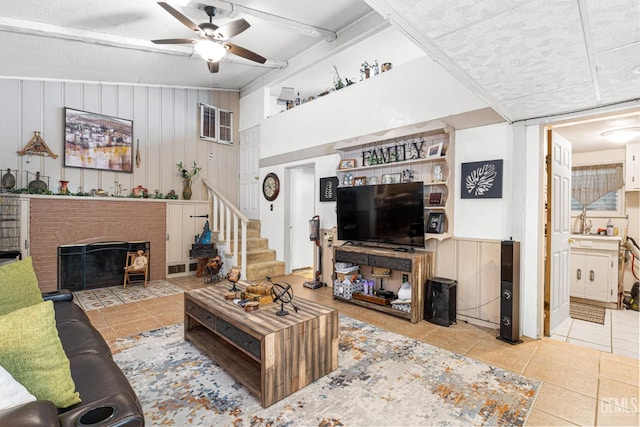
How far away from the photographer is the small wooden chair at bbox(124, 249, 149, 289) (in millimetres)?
5137

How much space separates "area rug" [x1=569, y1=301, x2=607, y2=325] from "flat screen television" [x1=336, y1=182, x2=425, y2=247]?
7.65 ft

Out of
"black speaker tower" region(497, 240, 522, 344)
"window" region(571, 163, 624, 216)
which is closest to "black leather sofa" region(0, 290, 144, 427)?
"black speaker tower" region(497, 240, 522, 344)

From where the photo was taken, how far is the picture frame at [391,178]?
13.5ft

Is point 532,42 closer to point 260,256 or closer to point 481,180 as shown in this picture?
point 481,180

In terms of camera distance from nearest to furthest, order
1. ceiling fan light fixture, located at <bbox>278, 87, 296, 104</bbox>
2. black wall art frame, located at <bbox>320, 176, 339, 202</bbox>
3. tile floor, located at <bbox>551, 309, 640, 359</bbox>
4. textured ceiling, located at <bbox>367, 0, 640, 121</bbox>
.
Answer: textured ceiling, located at <bbox>367, 0, 640, 121</bbox> → tile floor, located at <bbox>551, 309, 640, 359</bbox> → black wall art frame, located at <bbox>320, 176, 339, 202</bbox> → ceiling fan light fixture, located at <bbox>278, 87, 296, 104</bbox>

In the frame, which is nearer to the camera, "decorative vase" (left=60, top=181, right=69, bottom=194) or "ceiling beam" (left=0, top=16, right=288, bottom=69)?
"ceiling beam" (left=0, top=16, right=288, bottom=69)

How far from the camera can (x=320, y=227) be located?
530 cm

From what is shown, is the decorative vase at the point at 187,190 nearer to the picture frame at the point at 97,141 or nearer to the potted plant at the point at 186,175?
the potted plant at the point at 186,175

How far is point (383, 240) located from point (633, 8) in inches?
118

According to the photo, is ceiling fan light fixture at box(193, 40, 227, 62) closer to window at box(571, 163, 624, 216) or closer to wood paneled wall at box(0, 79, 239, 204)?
wood paneled wall at box(0, 79, 239, 204)

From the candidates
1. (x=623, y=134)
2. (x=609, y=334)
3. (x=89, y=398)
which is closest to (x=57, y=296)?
(x=89, y=398)

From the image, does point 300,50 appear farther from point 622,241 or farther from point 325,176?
point 622,241

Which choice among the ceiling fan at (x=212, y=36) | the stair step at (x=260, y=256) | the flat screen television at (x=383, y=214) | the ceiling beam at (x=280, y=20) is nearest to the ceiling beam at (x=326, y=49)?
the ceiling beam at (x=280, y=20)

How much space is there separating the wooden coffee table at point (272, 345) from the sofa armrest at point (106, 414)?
0.88 meters
